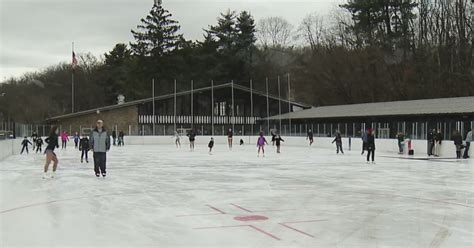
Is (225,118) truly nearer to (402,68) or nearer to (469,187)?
(402,68)

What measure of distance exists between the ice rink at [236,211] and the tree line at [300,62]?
39.7 metres

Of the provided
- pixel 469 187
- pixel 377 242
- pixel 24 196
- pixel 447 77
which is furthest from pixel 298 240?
pixel 447 77

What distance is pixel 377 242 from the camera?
6.58m

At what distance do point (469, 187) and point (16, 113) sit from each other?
66.3m

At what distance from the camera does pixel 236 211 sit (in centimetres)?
888

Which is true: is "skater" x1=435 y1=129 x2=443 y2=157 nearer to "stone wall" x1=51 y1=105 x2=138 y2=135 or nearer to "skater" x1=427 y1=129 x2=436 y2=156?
"skater" x1=427 y1=129 x2=436 y2=156

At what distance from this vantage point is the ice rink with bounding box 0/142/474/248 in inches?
266

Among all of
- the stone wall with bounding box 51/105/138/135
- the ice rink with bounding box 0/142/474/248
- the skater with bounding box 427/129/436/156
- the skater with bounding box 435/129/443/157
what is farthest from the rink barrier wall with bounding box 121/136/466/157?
the ice rink with bounding box 0/142/474/248

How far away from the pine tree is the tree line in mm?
140

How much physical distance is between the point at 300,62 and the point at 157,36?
20039 millimetres

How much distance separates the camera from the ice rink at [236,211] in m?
6.77

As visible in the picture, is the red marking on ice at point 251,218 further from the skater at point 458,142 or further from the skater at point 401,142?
the skater at point 401,142

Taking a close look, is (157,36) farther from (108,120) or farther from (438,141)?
(438,141)

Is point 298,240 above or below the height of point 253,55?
below
